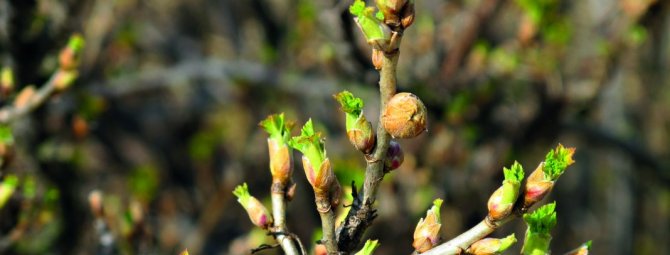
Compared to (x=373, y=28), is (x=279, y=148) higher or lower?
lower

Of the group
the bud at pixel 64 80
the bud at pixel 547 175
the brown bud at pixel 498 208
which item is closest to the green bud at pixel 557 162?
the bud at pixel 547 175

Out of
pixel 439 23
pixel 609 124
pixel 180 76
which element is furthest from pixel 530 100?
pixel 180 76

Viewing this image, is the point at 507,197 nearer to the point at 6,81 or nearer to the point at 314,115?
the point at 6,81

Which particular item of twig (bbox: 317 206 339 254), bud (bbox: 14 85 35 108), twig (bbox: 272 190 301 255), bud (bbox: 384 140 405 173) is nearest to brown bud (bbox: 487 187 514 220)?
bud (bbox: 384 140 405 173)

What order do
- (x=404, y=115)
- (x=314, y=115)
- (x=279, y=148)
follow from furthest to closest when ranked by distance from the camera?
(x=314, y=115)
(x=279, y=148)
(x=404, y=115)

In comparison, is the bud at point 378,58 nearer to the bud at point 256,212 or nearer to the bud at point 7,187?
the bud at point 256,212

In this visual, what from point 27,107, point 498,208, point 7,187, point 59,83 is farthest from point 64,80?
point 498,208

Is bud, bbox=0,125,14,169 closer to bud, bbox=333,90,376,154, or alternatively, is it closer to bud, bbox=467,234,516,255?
bud, bbox=333,90,376,154

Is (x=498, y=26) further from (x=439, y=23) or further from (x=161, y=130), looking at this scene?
(x=161, y=130)
